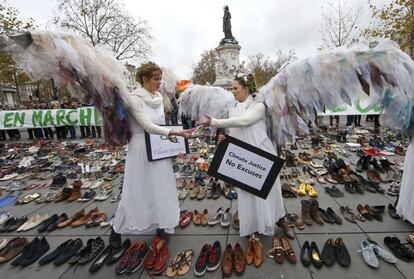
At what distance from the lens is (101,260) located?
106 inches

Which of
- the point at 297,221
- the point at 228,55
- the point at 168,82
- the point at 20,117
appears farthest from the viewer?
the point at 228,55

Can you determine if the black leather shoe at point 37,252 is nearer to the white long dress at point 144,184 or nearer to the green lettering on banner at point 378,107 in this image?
the white long dress at point 144,184

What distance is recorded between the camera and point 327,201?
3.98 meters

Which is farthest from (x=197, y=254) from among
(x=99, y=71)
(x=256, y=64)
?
(x=256, y=64)

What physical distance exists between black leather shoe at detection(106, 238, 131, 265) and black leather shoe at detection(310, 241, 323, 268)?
215 centimetres

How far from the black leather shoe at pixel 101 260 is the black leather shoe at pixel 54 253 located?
55cm

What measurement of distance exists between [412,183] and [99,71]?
3.79 meters

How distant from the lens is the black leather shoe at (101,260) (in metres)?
2.59

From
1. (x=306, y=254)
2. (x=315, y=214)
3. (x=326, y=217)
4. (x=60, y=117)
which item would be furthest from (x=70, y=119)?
(x=306, y=254)

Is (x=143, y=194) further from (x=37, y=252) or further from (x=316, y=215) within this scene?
(x=316, y=215)

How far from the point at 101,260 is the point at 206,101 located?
106 inches

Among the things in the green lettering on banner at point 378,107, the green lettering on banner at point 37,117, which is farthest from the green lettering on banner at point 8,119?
the green lettering on banner at point 378,107

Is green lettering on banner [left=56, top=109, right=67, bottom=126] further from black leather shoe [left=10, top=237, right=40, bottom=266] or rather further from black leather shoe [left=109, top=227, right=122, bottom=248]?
black leather shoe [left=109, top=227, right=122, bottom=248]

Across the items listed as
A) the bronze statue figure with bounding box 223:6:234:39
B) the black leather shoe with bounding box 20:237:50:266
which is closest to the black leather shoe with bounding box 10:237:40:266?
the black leather shoe with bounding box 20:237:50:266
